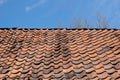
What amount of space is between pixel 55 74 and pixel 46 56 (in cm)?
144

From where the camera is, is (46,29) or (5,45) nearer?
(5,45)

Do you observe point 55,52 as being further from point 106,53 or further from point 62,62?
point 106,53

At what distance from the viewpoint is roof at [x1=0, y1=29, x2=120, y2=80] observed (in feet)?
25.2

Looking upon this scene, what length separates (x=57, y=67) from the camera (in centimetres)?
818

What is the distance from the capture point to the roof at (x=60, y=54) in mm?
7679

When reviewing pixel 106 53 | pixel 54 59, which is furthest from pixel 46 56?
pixel 106 53

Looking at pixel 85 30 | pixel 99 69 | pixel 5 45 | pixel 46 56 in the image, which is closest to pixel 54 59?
pixel 46 56

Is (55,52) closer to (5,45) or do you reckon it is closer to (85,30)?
(5,45)

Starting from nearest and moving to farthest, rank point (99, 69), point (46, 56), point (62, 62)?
point (99, 69) → point (62, 62) → point (46, 56)

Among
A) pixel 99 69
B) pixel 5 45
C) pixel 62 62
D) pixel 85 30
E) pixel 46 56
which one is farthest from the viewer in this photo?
pixel 85 30

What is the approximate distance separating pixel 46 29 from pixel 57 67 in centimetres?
432

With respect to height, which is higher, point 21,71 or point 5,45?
point 5,45

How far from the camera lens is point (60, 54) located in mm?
9172

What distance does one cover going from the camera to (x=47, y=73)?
7.83m
